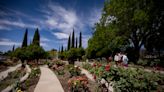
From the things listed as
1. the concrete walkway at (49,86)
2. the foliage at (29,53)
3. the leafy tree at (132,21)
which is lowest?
the concrete walkway at (49,86)

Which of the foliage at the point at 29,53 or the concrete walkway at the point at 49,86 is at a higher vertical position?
the foliage at the point at 29,53

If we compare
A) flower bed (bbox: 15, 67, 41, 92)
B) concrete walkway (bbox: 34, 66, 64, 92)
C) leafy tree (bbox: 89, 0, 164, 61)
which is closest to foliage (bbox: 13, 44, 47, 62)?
leafy tree (bbox: 89, 0, 164, 61)

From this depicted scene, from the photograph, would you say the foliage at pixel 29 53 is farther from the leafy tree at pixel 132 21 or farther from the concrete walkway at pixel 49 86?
the concrete walkway at pixel 49 86

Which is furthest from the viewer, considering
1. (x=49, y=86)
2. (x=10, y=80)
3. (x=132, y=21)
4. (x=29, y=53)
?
(x=29, y=53)

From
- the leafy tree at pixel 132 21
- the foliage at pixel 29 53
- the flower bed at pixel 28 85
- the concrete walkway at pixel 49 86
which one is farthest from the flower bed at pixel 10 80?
the foliage at pixel 29 53

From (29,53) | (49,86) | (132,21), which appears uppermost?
(132,21)

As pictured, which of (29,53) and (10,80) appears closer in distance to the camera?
(10,80)

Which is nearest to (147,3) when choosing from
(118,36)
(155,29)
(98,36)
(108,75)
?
(155,29)

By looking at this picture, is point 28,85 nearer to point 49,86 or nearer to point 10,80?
point 49,86

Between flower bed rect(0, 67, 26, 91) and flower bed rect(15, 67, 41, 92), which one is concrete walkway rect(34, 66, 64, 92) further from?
flower bed rect(0, 67, 26, 91)

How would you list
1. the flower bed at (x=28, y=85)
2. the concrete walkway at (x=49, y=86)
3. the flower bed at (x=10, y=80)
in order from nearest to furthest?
the flower bed at (x=28, y=85)
the concrete walkway at (x=49, y=86)
the flower bed at (x=10, y=80)

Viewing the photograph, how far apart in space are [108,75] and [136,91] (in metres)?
1.55

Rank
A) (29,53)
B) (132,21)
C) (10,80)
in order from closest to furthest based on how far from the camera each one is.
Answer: (10,80) < (132,21) < (29,53)

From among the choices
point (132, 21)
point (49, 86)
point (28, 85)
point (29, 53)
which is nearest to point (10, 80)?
point (28, 85)
